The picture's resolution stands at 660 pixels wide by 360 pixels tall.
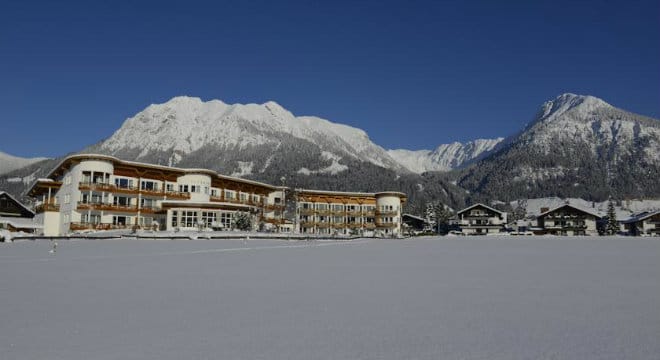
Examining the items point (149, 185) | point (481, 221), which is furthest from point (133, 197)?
point (481, 221)

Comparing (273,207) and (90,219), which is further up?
(273,207)

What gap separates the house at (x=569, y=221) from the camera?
119m

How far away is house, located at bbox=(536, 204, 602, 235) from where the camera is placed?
119438 mm

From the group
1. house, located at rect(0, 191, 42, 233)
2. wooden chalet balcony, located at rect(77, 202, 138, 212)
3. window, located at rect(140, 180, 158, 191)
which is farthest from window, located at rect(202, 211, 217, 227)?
house, located at rect(0, 191, 42, 233)

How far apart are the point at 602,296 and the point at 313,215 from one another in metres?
92.4

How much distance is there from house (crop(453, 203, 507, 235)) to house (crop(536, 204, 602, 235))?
36.9 ft

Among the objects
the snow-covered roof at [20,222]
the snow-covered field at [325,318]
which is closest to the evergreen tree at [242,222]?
the snow-covered roof at [20,222]

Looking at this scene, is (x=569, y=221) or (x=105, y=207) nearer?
(x=105, y=207)

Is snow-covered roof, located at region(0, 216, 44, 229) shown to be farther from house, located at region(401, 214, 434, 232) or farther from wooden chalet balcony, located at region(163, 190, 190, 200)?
house, located at region(401, 214, 434, 232)

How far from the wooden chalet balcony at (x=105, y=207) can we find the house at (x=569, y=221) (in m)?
96.3

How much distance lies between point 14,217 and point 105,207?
2577 cm

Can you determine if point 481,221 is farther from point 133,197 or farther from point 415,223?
point 133,197

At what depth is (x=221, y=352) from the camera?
6.31m

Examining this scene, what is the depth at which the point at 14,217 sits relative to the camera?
254ft
